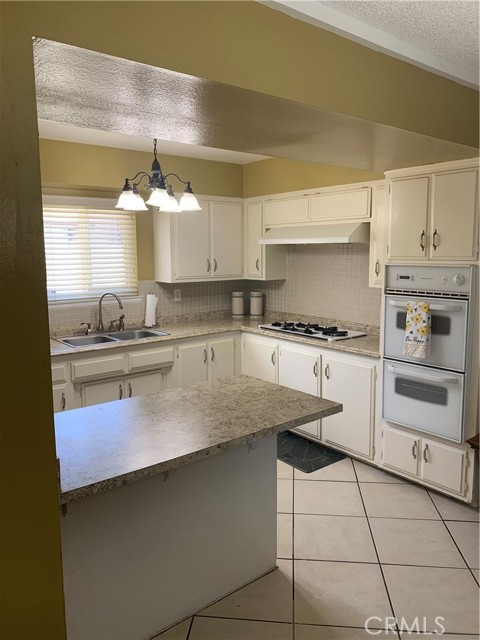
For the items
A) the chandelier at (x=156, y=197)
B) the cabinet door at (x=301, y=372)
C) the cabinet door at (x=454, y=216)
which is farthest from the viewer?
the cabinet door at (x=301, y=372)

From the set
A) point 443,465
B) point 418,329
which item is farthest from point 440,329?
point 443,465

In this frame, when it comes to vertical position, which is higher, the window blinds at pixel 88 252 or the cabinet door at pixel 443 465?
the window blinds at pixel 88 252

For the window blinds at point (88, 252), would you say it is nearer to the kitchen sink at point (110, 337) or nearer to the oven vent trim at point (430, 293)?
the kitchen sink at point (110, 337)

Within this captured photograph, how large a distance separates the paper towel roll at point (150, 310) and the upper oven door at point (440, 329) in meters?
2.29

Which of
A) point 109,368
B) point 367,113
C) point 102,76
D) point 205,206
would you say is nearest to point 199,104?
point 102,76

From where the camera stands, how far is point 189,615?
7.23 feet

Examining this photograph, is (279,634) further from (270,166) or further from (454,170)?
(270,166)

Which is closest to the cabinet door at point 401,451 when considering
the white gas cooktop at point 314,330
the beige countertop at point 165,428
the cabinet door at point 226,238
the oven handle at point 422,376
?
the oven handle at point 422,376

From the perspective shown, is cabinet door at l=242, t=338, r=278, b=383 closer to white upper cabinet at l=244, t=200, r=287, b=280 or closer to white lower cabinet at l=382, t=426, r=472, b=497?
white upper cabinet at l=244, t=200, r=287, b=280

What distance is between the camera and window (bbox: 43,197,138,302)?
4.22 metres

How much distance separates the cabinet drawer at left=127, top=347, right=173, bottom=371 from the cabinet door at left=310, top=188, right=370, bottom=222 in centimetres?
178

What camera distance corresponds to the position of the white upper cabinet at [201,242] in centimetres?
456

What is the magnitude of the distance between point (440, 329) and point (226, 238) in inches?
97.3

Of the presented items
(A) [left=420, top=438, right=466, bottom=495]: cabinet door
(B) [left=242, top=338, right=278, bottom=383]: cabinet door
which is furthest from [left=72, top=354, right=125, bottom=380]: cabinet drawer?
(A) [left=420, top=438, right=466, bottom=495]: cabinet door
